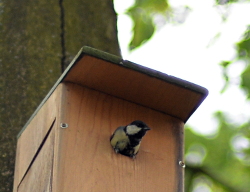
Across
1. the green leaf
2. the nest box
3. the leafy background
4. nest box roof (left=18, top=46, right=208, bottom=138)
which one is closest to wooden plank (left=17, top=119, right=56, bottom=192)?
the nest box

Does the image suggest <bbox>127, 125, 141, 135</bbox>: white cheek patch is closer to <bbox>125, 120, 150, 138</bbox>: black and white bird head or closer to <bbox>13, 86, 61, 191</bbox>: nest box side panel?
<bbox>125, 120, 150, 138</bbox>: black and white bird head

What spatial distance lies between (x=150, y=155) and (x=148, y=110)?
0.19 metres

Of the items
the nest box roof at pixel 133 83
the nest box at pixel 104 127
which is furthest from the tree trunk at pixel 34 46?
the nest box roof at pixel 133 83

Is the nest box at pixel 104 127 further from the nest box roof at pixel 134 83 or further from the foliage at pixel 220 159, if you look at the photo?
the foliage at pixel 220 159

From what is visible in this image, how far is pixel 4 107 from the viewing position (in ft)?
8.49

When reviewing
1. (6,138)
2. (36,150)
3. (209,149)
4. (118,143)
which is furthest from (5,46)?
(209,149)

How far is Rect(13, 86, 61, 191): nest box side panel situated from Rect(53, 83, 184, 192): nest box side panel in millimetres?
78

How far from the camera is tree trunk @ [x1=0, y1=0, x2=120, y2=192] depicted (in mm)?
2574

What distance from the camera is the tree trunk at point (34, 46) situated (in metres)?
2.57

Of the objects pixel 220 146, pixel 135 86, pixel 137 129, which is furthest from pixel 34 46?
pixel 220 146

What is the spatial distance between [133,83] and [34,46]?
2.83ft

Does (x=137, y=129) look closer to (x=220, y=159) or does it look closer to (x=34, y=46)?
(x=34, y=46)

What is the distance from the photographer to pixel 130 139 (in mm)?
2008

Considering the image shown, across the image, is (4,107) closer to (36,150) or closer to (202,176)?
(36,150)
